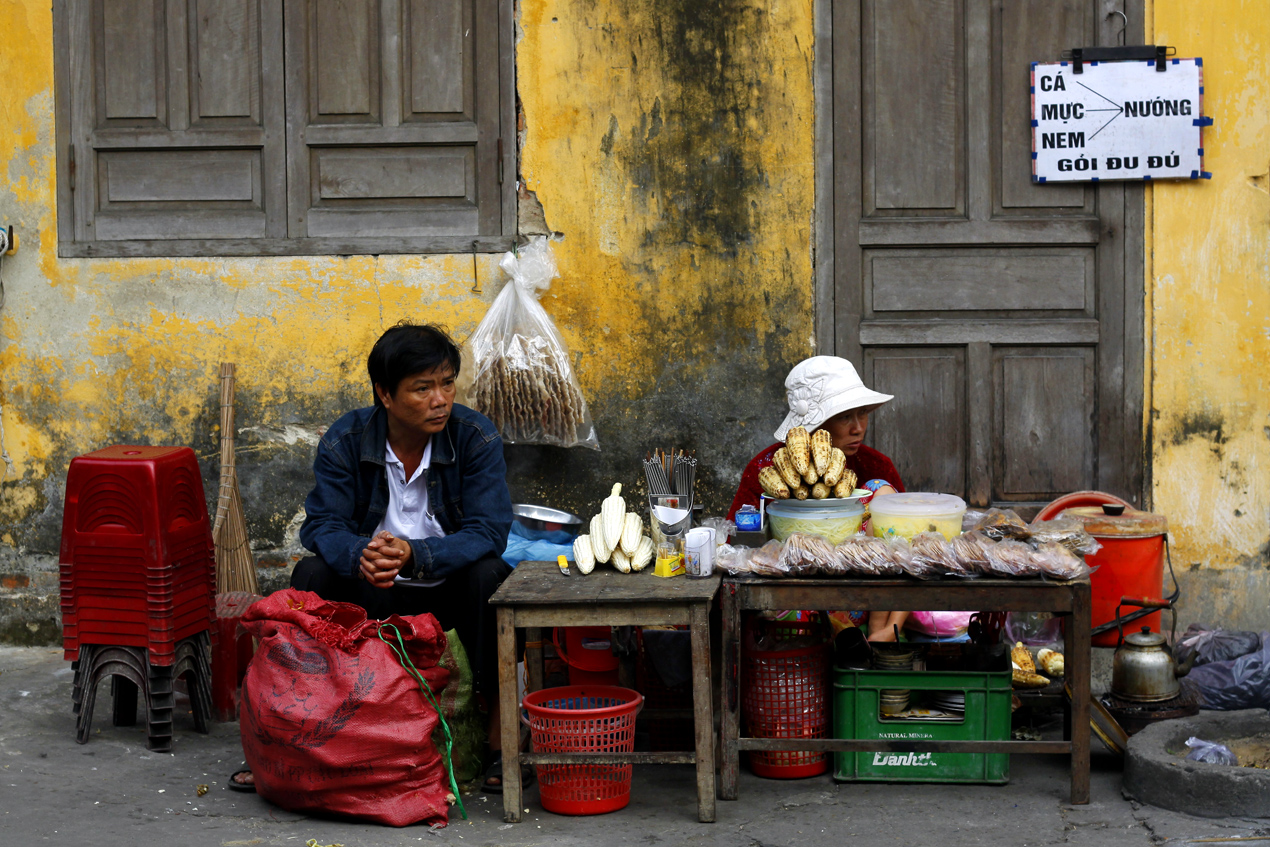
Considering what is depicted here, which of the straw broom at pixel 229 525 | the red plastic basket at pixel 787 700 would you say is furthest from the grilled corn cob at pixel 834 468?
the straw broom at pixel 229 525

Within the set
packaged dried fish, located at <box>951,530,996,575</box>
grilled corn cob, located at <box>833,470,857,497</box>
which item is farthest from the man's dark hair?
packaged dried fish, located at <box>951,530,996,575</box>

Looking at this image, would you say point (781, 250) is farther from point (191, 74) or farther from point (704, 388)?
point (191, 74)

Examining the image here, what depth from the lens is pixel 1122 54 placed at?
184 inches

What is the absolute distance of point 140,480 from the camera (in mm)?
3859

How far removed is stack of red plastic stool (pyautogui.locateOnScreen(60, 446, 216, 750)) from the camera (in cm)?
387

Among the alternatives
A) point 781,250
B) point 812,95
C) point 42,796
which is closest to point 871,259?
point 781,250

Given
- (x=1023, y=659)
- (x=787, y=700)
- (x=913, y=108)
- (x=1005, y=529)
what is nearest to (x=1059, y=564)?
(x=1005, y=529)

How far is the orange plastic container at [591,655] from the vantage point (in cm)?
378

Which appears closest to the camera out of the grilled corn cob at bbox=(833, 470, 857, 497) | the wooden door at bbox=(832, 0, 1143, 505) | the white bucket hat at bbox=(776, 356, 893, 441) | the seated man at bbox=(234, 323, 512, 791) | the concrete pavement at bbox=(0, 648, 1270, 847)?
the concrete pavement at bbox=(0, 648, 1270, 847)

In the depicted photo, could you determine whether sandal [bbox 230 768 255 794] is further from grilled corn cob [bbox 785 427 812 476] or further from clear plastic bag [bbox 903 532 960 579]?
clear plastic bag [bbox 903 532 960 579]

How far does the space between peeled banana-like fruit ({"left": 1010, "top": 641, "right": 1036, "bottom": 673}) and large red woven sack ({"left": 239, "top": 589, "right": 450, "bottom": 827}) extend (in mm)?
2040

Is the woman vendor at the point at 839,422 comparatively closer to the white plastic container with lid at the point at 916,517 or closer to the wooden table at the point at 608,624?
the white plastic container with lid at the point at 916,517

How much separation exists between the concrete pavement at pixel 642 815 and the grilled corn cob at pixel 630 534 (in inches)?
29.1

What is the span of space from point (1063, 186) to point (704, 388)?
5.42 ft
